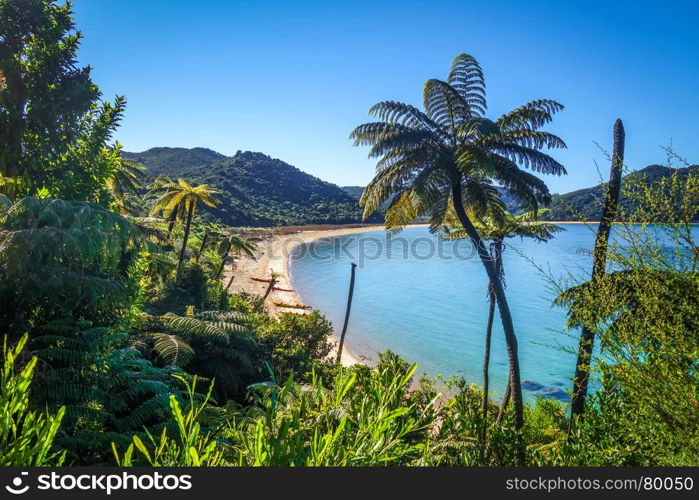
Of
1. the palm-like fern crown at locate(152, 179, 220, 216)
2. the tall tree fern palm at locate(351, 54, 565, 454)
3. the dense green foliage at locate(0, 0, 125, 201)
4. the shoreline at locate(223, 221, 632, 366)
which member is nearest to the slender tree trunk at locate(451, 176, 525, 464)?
the tall tree fern palm at locate(351, 54, 565, 454)

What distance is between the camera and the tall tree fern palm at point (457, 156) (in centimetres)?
872

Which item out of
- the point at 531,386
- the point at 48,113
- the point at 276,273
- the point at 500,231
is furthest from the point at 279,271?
the point at 48,113

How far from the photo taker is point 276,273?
31.9 metres

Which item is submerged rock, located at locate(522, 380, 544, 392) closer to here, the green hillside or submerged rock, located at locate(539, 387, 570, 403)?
submerged rock, located at locate(539, 387, 570, 403)

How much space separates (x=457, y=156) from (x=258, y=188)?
98739 mm

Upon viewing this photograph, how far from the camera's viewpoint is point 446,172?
911cm

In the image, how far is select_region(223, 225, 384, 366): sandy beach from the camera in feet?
87.5

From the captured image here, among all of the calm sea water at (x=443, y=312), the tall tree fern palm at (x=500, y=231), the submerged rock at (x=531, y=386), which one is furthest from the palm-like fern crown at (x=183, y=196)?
the submerged rock at (x=531, y=386)

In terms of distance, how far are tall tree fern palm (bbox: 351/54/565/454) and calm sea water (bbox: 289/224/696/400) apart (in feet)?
5.97

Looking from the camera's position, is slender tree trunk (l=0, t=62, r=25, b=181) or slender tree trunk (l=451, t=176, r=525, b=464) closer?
slender tree trunk (l=0, t=62, r=25, b=181)

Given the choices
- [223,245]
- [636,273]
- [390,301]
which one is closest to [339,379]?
[636,273]

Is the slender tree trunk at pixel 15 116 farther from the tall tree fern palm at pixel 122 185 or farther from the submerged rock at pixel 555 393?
the submerged rock at pixel 555 393

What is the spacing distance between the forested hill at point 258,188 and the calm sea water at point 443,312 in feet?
71.8

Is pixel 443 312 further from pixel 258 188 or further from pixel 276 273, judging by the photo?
pixel 258 188
